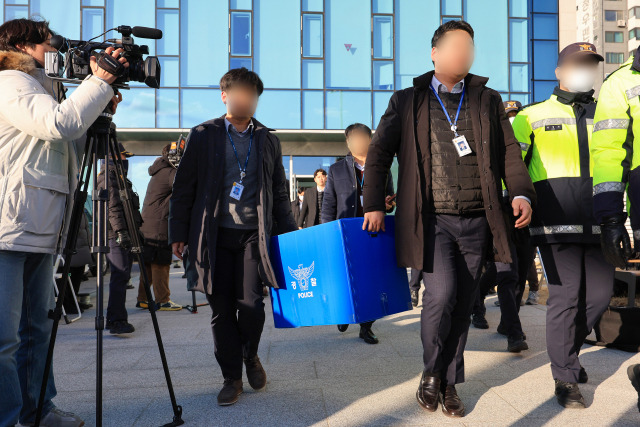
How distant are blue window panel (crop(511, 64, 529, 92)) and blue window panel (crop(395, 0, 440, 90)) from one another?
3073 mm

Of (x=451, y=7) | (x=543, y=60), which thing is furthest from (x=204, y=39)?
(x=543, y=60)

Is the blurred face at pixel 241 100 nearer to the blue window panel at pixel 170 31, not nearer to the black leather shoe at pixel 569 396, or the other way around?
the black leather shoe at pixel 569 396

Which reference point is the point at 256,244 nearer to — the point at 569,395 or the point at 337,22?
the point at 569,395

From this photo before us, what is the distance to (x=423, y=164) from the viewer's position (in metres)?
3.08

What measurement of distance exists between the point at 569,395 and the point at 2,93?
3.29 m

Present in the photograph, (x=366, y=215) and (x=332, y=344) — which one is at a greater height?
(x=366, y=215)

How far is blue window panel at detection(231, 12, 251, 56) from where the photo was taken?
18.5m

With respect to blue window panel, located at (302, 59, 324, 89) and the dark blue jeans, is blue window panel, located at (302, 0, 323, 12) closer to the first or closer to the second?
blue window panel, located at (302, 59, 324, 89)

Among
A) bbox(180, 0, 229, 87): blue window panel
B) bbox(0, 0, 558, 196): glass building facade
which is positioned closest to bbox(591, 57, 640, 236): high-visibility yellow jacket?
bbox(0, 0, 558, 196): glass building facade

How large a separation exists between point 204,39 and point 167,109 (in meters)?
2.73

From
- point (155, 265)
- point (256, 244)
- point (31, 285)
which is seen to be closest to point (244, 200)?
point (256, 244)

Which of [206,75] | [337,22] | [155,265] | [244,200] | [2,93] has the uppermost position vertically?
[337,22]

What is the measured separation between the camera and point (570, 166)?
10.8 feet

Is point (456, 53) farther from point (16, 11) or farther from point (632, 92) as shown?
point (16, 11)
